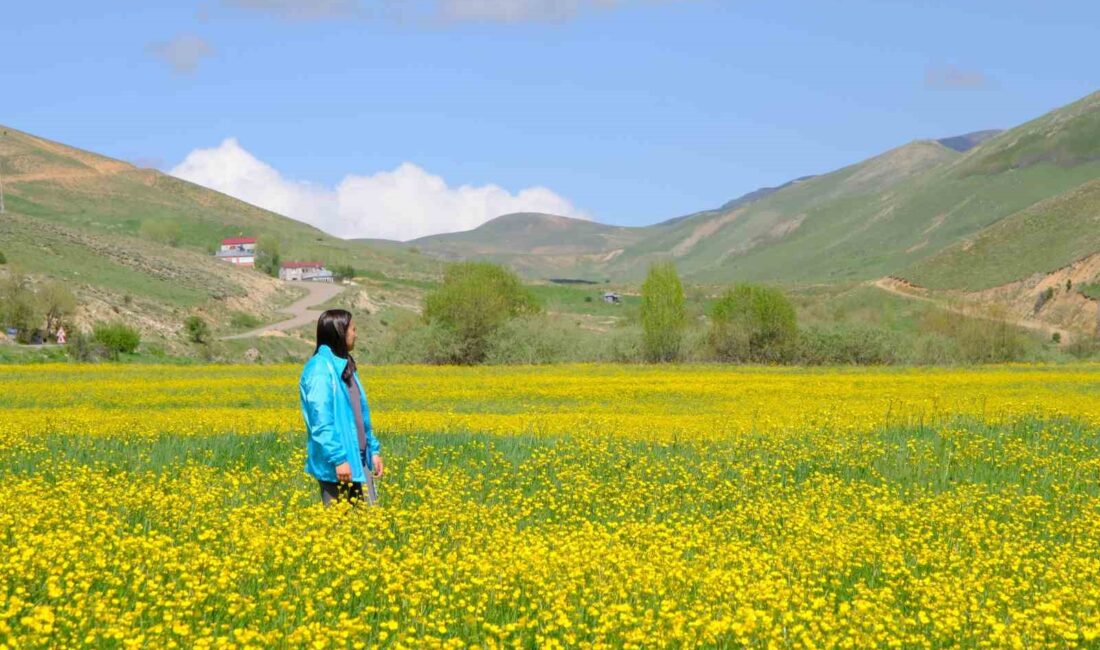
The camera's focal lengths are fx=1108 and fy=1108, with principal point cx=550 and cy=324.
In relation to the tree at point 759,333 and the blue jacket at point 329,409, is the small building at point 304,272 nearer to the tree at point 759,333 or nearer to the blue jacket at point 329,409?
the tree at point 759,333

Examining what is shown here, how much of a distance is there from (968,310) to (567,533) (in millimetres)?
50840

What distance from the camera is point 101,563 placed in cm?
790

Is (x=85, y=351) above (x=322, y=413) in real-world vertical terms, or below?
below

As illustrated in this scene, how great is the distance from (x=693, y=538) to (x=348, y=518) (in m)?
3.06

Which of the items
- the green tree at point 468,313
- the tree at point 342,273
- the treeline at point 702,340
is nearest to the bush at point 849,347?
the treeline at point 702,340

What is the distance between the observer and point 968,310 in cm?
5666

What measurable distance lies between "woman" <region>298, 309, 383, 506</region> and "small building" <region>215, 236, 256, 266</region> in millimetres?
146588

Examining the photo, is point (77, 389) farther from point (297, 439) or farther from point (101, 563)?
point (101, 563)

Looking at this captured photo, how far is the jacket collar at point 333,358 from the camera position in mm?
9263

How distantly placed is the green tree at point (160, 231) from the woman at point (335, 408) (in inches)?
5772

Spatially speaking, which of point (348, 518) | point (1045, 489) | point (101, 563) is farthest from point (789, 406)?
point (101, 563)

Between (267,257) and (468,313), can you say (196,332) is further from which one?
(267,257)

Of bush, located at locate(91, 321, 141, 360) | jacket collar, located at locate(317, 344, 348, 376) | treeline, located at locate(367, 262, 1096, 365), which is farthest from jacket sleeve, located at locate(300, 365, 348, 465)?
bush, located at locate(91, 321, 141, 360)

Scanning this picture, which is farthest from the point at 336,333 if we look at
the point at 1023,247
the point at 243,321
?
the point at 1023,247
